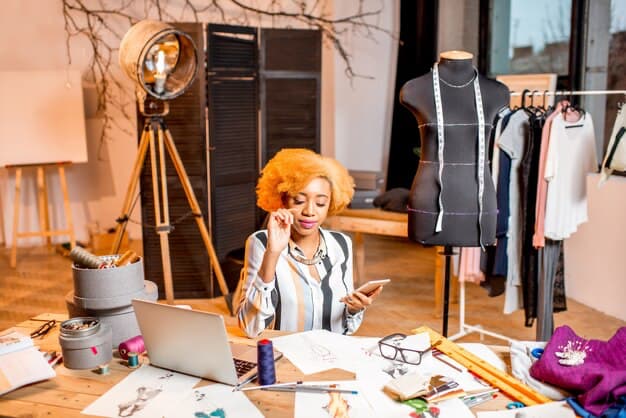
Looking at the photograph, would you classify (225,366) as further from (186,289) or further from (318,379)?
(186,289)

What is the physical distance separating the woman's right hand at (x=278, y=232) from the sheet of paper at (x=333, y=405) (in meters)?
0.53

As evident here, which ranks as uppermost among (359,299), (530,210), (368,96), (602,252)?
(368,96)

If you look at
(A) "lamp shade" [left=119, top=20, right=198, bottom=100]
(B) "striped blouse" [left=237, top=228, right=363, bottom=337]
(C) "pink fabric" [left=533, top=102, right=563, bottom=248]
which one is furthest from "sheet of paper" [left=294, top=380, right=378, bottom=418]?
(A) "lamp shade" [left=119, top=20, right=198, bottom=100]

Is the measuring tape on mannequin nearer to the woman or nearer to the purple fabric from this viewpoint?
the woman

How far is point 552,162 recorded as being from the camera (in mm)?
3168

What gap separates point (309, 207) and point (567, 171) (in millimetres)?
1643

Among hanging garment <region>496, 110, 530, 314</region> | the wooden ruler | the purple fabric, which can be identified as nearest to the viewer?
the purple fabric

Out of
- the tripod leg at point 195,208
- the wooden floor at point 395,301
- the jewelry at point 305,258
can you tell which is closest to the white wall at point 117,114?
the wooden floor at point 395,301

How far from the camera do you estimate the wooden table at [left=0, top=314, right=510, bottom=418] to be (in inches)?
62.7

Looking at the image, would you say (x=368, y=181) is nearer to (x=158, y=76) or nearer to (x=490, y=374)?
(x=158, y=76)

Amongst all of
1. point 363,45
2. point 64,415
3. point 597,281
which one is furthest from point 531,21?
point 64,415

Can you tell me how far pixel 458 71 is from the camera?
278 cm

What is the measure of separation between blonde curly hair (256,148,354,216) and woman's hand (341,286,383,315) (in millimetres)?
376

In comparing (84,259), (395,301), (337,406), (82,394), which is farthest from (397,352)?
(395,301)
